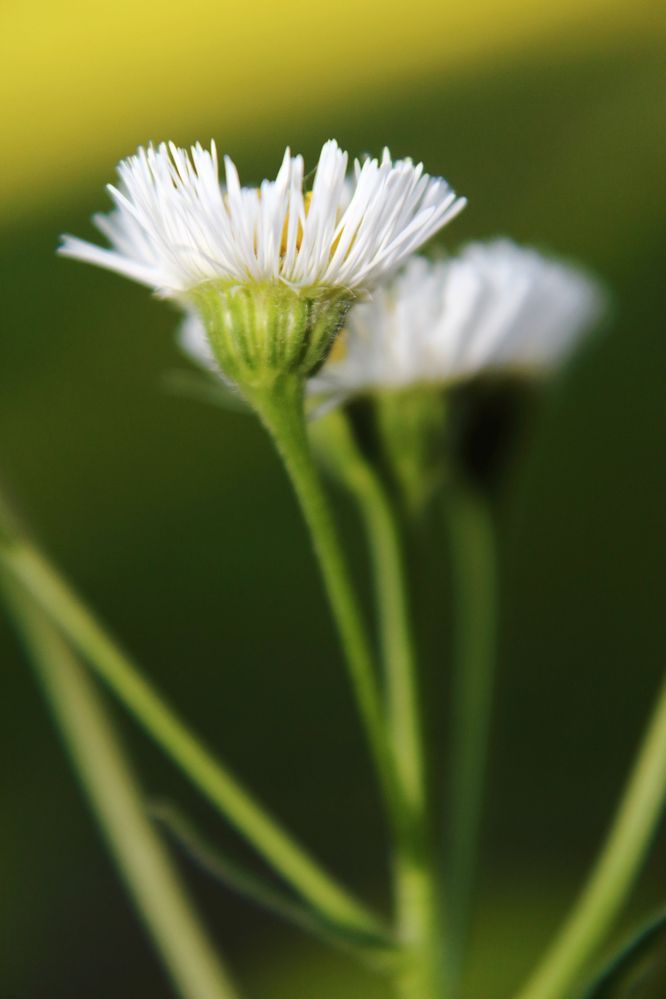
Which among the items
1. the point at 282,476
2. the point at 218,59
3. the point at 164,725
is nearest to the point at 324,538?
the point at 164,725

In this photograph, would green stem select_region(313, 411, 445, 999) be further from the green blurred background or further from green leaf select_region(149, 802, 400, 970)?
the green blurred background

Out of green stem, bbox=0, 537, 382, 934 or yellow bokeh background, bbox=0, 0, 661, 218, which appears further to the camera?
yellow bokeh background, bbox=0, 0, 661, 218

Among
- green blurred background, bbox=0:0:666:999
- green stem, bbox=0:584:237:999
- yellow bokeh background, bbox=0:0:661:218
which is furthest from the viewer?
yellow bokeh background, bbox=0:0:661:218

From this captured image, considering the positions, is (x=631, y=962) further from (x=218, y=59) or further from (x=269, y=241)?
(x=218, y=59)

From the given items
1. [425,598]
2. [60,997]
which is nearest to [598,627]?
[60,997]

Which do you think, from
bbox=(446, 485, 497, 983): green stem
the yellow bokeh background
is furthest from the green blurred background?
bbox=(446, 485, 497, 983): green stem
